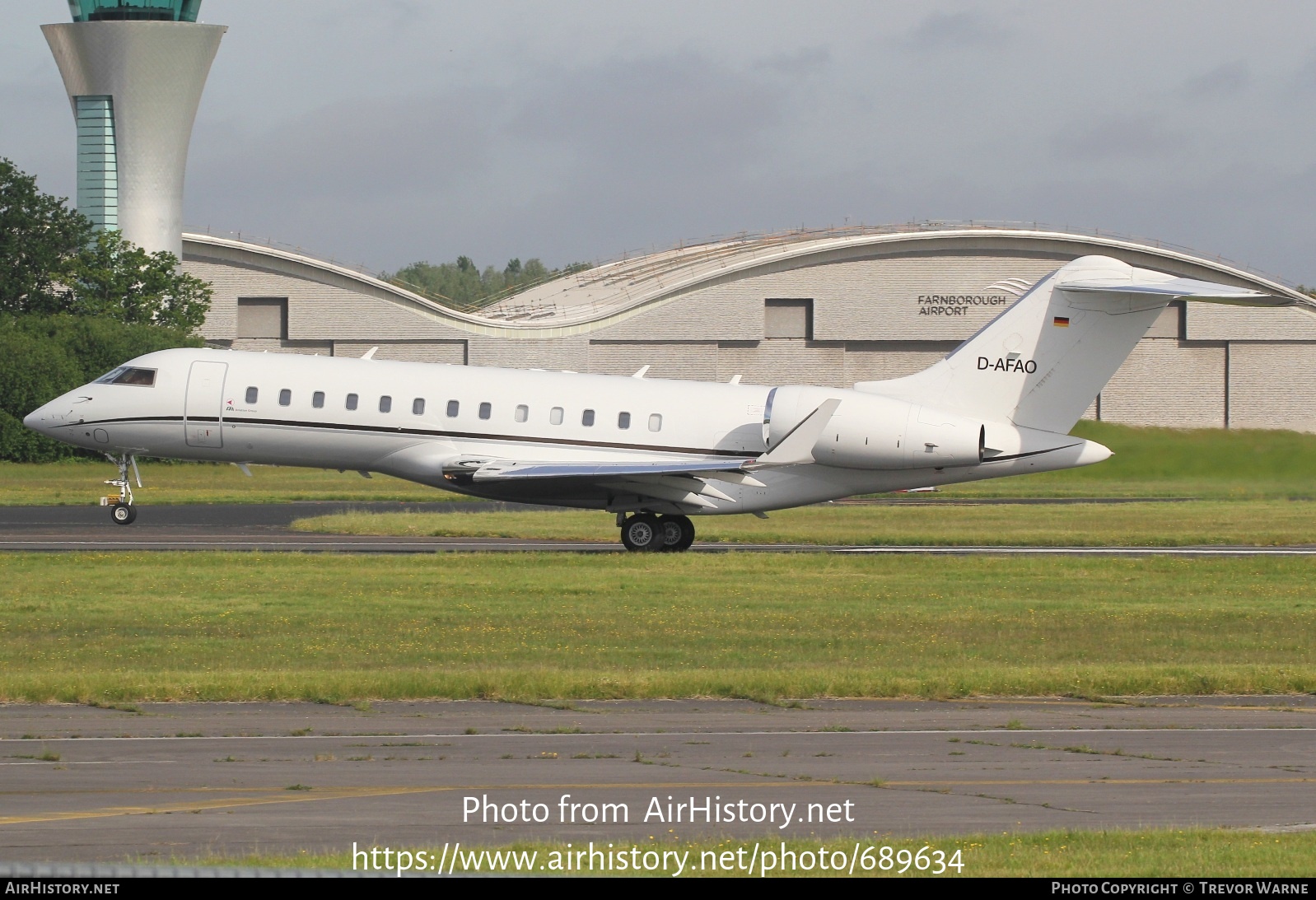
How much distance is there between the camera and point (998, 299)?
8112 cm

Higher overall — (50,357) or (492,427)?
(50,357)

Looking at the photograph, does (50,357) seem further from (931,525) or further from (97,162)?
(931,525)

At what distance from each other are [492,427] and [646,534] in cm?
363

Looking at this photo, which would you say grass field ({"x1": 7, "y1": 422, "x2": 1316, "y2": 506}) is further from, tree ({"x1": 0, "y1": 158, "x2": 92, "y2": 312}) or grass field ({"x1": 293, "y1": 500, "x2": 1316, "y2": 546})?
tree ({"x1": 0, "y1": 158, "x2": 92, "y2": 312})

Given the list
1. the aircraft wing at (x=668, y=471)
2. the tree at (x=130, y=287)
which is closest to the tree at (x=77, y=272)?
the tree at (x=130, y=287)

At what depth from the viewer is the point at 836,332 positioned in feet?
269

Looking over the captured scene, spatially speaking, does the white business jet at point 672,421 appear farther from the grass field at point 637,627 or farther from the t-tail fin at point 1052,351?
the grass field at point 637,627

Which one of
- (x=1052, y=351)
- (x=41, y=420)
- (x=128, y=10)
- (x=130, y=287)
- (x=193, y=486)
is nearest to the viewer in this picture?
(x=1052, y=351)

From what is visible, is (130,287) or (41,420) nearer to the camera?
(41,420)

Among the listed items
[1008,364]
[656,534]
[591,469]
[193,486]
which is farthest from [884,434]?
[193,486]

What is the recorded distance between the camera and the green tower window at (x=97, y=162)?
253 ft

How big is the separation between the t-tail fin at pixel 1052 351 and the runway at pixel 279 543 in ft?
12.0

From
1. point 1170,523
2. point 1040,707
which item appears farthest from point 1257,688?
point 1170,523

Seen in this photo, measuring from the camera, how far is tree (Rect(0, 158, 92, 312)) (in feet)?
259
